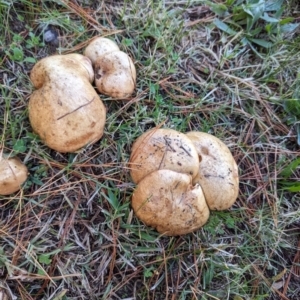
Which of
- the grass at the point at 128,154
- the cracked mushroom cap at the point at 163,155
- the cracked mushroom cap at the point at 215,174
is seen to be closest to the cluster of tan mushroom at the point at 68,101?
the grass at the point at 128,154

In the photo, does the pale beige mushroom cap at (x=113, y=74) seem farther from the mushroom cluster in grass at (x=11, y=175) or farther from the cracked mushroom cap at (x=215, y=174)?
the mushroom cluster in grass at (x=11, y=175)

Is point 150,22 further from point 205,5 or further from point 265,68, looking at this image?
point 265,68

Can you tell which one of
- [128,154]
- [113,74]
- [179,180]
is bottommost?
[128,154]

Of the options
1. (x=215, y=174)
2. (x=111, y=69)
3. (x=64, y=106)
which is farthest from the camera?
(x=111, y=69)

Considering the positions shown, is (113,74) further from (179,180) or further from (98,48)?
(179,180)

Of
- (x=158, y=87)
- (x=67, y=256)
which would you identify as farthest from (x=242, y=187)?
(x=67, y=256)

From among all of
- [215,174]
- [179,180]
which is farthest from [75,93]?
[215,174]

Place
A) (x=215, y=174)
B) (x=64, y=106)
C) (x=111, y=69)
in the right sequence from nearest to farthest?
(x=64, y=106), (x=215, y=174), (x=111, y=69)
